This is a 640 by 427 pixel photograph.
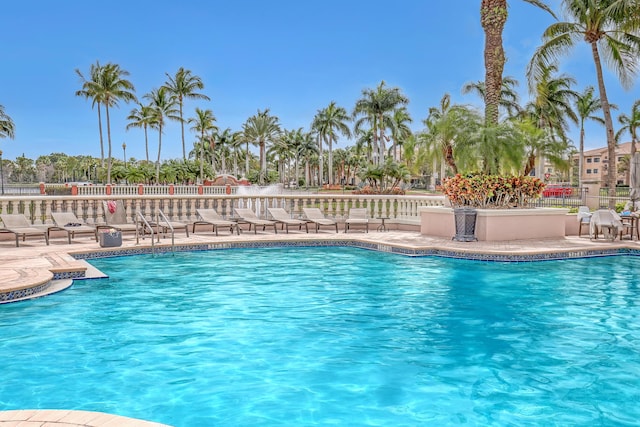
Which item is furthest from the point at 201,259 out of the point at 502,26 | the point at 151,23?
the point at 151,23

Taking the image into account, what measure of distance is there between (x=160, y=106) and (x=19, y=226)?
49.4 metres

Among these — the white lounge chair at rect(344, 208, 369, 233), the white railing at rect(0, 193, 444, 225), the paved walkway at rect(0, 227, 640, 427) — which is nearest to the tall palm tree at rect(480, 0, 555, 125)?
the white railing at rect(0, 193, 444, 225)

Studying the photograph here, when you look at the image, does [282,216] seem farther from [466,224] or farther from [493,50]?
[493,50]

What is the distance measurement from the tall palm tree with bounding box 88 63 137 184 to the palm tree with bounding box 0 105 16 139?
26.9 ft

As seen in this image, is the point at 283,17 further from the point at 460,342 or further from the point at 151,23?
the point at 460,342

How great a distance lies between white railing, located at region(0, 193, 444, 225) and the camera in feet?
52.4

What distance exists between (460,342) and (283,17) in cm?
3873

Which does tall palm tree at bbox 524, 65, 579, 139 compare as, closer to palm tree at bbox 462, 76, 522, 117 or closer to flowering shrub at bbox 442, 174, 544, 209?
palm tree at bbox 462, 76, 522, 117

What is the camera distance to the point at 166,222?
15898 millimetres

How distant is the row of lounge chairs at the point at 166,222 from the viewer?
14.5 meters

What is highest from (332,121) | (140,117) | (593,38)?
(332,121)

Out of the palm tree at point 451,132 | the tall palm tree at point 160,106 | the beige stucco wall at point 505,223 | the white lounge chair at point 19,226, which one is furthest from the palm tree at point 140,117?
the beige stucco wall at point 505,223

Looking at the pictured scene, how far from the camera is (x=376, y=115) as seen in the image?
64438 mm

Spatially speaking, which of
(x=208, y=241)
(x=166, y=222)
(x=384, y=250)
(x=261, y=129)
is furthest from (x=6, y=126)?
(x=384, y=250)
